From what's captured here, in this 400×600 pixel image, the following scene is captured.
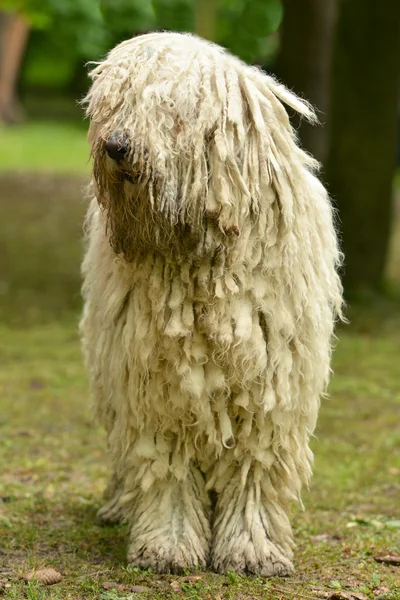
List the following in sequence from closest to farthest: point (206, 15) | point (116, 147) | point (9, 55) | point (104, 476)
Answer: point (116, 147) → point (104, 476) → point (206, 15) → point (9, 55)

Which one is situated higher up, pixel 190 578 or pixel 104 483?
pixel 190 578

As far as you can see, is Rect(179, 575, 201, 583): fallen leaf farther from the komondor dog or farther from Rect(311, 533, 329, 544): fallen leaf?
Rect(311, 533, 329, 544): fallen leaf

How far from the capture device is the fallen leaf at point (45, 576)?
13.8ft

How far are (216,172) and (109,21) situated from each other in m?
10.6

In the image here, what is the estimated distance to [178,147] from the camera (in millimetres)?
3949

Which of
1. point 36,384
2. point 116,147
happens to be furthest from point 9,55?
point 116,147

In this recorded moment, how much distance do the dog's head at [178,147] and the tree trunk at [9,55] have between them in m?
21.5

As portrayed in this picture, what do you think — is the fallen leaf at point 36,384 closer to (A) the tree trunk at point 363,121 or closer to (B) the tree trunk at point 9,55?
(A) the tree trunk at point 363,121

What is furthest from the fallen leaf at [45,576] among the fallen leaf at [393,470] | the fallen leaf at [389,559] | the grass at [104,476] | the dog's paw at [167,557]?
the fallen leaf at [393,470]

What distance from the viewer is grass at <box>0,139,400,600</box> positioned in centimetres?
427

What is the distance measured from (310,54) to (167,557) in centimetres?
709

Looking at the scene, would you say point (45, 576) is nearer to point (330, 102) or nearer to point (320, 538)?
point (320, 538)

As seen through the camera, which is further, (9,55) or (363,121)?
(9,55)

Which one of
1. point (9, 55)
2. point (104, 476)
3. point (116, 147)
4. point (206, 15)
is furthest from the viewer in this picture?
point (9, 55)
